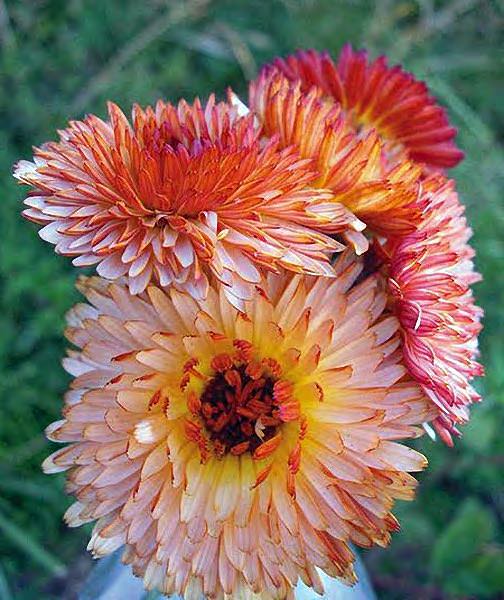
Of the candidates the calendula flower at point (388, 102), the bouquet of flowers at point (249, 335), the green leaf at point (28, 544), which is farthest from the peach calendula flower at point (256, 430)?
the green leaf at point (28, 544)

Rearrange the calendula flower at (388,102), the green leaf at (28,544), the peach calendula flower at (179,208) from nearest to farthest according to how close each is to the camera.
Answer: the peach calendula flower at (179,208), the calendula flower at (388,102), the green leaf at (28,544)

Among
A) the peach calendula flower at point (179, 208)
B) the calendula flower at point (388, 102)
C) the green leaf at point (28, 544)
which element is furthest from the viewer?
the green leaf at point (28, 544)

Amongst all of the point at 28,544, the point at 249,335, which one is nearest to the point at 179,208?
the point at 249,335

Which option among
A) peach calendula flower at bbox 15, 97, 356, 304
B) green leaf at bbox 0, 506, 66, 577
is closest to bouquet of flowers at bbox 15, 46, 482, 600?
peach calendula flower at bbox 15, 97, 356, 304

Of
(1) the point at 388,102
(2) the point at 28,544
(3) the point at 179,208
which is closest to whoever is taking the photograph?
(3) the point at 179,208

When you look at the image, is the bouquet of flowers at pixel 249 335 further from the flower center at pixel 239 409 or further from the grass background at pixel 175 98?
the grass background at pixel 175 98

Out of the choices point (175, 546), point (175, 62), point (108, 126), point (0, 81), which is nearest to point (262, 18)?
point (175, 62)

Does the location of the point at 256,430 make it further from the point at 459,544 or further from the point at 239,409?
the point at 459,544
